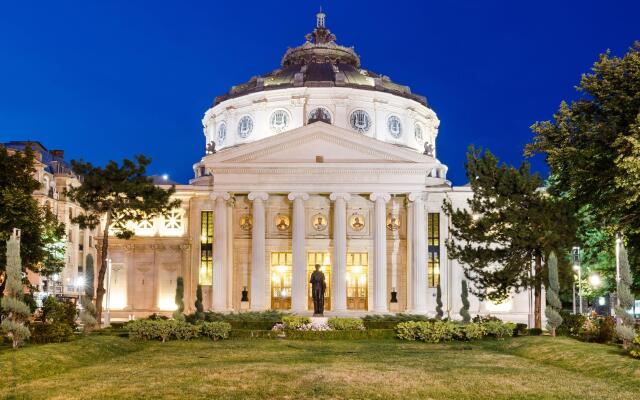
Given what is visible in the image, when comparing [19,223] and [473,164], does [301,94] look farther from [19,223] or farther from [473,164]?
[19,223]

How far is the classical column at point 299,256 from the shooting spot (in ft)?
189

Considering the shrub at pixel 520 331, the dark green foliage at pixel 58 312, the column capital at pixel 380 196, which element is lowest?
the shrub at pixel 520 331

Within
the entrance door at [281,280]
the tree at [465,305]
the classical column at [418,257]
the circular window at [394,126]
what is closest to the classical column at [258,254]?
the entrance door at [281,280]

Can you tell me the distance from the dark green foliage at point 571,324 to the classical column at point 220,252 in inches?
1009

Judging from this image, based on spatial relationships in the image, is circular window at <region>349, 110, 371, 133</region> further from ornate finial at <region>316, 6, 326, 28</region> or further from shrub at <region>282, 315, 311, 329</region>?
shrub at <region>282, 315, 311, 329</region>

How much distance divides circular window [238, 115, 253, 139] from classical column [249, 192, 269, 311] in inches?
545

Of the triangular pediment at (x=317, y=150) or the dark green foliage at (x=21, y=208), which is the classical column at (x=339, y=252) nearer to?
the triangular pediment at (x=317, y=150)

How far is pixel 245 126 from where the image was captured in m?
72.0

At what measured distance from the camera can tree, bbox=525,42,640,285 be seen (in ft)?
106

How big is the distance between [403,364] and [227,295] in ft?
107

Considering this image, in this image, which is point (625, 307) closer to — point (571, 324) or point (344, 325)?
point (571, 324)

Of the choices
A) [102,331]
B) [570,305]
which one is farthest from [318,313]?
[570,305]

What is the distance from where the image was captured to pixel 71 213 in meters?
85.0

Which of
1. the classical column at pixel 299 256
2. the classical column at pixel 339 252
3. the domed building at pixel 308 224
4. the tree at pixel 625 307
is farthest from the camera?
the domed building at pixel 308 224
